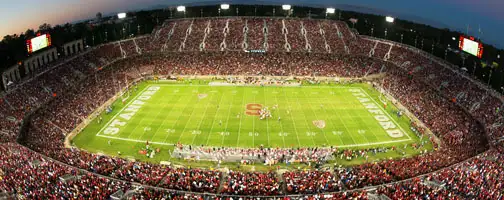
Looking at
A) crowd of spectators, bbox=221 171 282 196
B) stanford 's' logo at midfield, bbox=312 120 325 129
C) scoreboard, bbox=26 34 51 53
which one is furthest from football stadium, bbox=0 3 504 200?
stanford 's' logo at midfield, bbox=312 120 325 129

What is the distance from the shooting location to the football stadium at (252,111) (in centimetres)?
2623

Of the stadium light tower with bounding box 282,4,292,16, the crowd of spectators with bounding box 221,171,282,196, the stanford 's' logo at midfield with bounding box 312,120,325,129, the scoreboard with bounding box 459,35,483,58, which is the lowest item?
the stanford 's' logo at midfield with bounding box 312,120,325,129

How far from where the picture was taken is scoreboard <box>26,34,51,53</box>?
5200 cm

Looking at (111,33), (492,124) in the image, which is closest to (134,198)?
(492,124)

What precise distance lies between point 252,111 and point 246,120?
349 cm

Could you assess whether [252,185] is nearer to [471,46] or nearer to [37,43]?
[471,46]

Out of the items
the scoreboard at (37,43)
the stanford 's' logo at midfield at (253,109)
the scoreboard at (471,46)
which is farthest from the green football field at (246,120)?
the scoreboard at (37,43)

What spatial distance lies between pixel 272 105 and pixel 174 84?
20.0 m

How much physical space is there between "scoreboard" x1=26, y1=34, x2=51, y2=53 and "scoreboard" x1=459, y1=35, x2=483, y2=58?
6043 cm

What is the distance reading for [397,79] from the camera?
197ft

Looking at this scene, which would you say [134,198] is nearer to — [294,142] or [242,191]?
[242,191]

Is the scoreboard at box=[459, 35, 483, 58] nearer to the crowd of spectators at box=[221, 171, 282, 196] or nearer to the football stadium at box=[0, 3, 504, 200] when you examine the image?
the football stadium at box=[0, 3, 504, 200]

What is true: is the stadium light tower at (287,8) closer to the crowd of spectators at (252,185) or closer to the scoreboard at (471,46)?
the scoreboard at (471,46)

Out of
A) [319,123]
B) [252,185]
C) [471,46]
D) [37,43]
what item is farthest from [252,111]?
[37,43]
